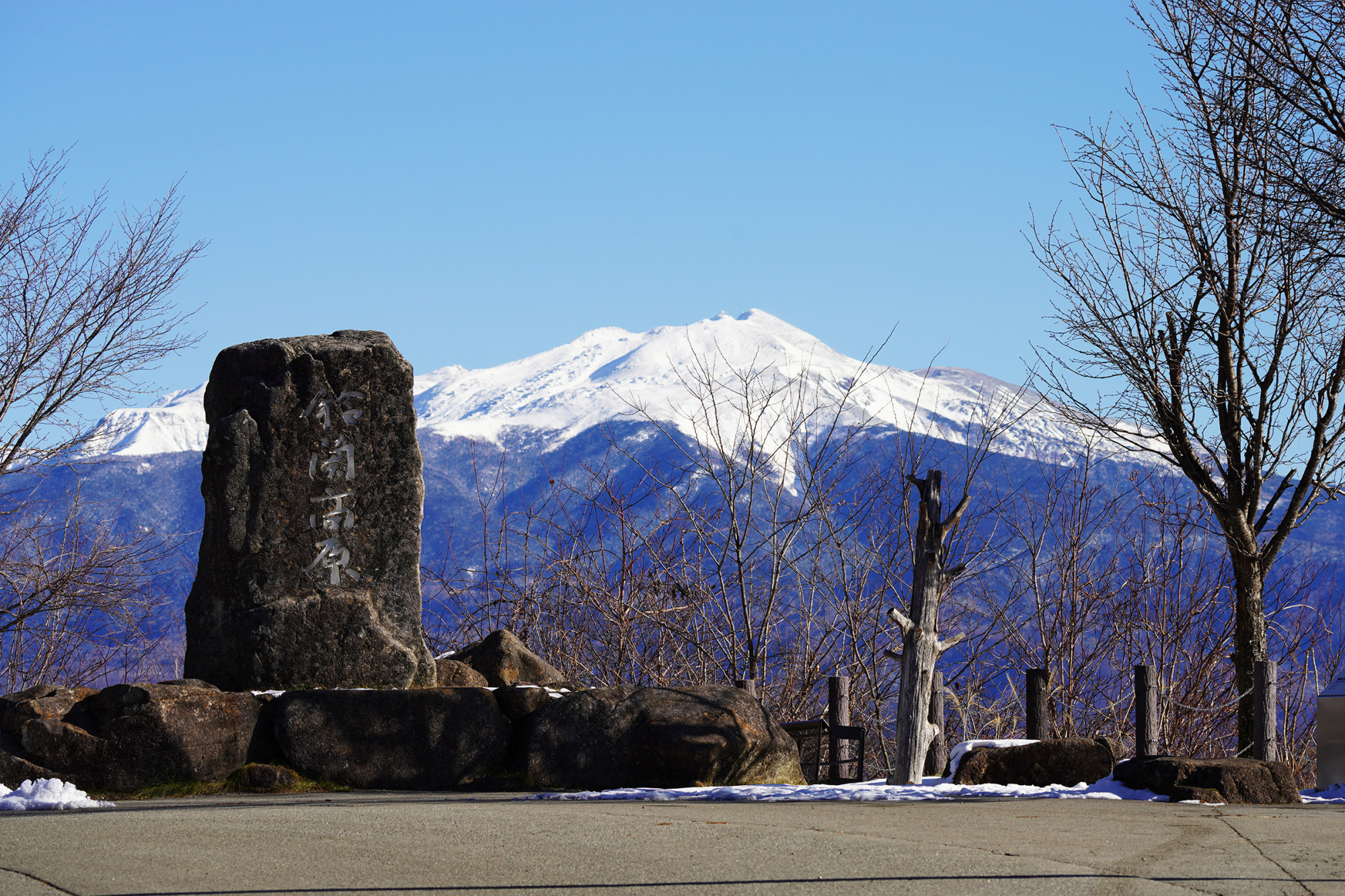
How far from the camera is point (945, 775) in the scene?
424 inches

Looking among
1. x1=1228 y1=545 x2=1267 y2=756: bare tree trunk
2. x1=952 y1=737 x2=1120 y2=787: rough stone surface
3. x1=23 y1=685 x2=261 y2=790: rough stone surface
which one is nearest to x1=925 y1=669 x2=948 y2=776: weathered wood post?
x1=952 y1=737 x2=1120 y2=787: rough stone surface

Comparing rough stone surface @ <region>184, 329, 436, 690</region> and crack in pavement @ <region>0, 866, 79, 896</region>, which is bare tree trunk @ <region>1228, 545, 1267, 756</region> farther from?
crack in pavement @ <region>0, 866, 79, 896</region>

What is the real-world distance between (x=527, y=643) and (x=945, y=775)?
8420 mm

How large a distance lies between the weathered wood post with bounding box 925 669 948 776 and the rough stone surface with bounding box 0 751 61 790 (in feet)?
23.0

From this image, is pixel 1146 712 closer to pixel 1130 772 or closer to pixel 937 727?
pixel 1130 772

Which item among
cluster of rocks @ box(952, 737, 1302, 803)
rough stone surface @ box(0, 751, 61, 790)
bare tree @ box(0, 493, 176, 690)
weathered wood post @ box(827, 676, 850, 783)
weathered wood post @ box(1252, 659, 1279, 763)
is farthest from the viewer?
bare tree @ box(0, 493, 176, 690)

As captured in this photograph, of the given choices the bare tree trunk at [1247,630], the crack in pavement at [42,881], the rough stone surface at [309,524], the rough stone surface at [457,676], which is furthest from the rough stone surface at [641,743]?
the crack in pavement at [42,881]

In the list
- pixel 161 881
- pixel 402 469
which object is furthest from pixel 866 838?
pixel 402 469

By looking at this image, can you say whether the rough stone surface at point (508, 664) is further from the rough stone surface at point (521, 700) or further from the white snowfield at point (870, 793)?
the white snowfield at point (870, 793)

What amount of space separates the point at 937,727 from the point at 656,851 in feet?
19.5

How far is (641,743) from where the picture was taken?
10148mm

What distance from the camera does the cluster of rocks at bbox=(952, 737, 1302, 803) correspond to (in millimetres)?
9359

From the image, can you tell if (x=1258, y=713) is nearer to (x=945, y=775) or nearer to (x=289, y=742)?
(x=945, y=775)

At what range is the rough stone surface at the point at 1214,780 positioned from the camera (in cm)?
930
